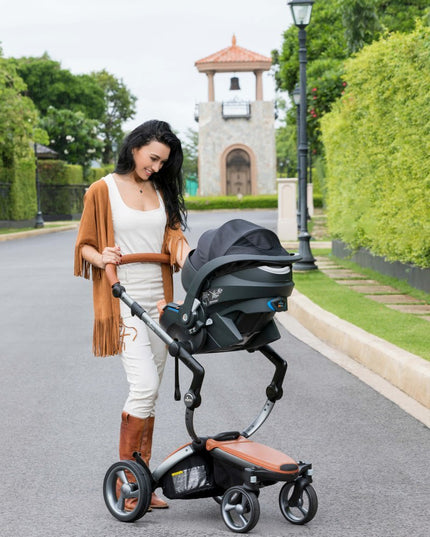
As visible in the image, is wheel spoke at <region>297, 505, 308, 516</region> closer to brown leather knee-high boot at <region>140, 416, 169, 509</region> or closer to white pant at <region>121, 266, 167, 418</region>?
brown leather knee-high boot at <region>140, 416, 169, 509</region>

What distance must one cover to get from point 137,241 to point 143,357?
59 centimetres

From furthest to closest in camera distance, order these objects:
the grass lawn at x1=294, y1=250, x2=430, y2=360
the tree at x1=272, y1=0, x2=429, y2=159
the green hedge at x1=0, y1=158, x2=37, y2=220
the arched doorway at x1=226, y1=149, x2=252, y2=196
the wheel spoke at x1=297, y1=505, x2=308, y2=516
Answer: the arched doorway at x1=226, y1=149, x2=252, y2=196 < the green hedge at x1=0, y1=158, x2=37, y2=220 < the tree at x1=272, y1=0, x2=429, y2=159 < the grass lawn at x1=294, y1=250, x2=430, y2=360 < the wheel spoke at x1=297, y1=505, x2=308, y2=516

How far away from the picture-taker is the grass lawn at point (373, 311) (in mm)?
8641

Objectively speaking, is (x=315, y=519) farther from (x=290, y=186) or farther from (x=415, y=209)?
(x=290, y=186)

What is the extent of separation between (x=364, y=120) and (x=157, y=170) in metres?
10.7

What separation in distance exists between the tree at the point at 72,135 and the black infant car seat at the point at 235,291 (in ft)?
204

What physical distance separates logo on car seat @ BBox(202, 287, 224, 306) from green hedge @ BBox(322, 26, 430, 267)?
23.6ft

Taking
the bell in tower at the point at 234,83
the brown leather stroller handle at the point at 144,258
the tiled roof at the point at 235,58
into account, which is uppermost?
the tiled roof at the point at 235,58

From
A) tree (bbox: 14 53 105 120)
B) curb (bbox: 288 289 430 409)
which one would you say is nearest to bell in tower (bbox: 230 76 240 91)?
tree (bbox: 14 53 105 120)

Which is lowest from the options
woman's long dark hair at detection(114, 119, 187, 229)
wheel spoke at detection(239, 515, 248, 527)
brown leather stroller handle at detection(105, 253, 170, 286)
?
wheel spoke at detection(239, 515, 248, 527)

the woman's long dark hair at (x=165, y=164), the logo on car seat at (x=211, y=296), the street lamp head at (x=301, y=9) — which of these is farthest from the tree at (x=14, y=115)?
the logo on car seat at (x=211, y=296)

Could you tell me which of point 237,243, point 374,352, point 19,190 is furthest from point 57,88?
point 237,243

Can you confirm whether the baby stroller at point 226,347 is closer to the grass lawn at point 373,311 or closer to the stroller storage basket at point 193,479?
the stroller storage basket at point 193,479

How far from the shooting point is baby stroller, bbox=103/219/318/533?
3963mm
